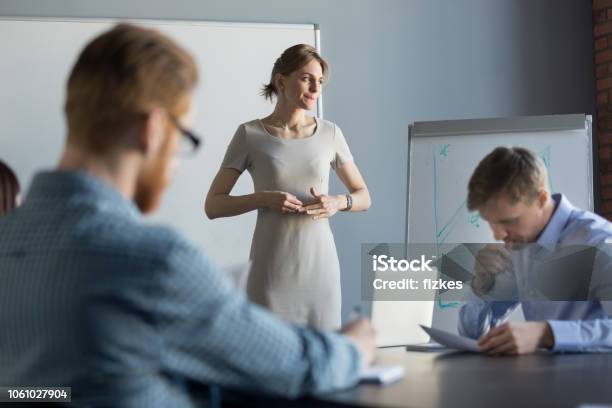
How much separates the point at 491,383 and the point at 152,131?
25.2 inches

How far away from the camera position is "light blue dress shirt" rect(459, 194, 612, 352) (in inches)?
70.3

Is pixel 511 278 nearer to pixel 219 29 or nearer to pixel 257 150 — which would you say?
pixel 257 150

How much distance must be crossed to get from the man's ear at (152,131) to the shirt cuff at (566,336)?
39.6 inches

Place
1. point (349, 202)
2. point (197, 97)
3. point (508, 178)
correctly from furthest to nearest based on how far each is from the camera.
→ point (197, 97) < point (349, 202) < point (508, 178)

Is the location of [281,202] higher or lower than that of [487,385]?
higher

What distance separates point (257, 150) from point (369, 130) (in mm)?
1398

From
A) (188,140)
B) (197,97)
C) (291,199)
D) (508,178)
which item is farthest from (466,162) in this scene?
(188,140)

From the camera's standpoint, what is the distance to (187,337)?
1026mm

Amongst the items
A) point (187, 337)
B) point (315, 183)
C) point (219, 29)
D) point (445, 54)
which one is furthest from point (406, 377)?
point (445, 54)

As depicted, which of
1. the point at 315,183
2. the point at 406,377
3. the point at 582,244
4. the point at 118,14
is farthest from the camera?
the point at 118,14

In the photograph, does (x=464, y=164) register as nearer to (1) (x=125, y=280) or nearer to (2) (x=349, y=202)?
(2) (x=349, y=202)

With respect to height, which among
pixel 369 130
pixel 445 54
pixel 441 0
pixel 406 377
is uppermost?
pixel 441 0

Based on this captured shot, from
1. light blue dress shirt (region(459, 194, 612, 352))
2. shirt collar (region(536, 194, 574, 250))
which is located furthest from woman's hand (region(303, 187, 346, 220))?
shirt collar (region(536, 194, 574, 250))

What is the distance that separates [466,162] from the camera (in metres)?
3.26
